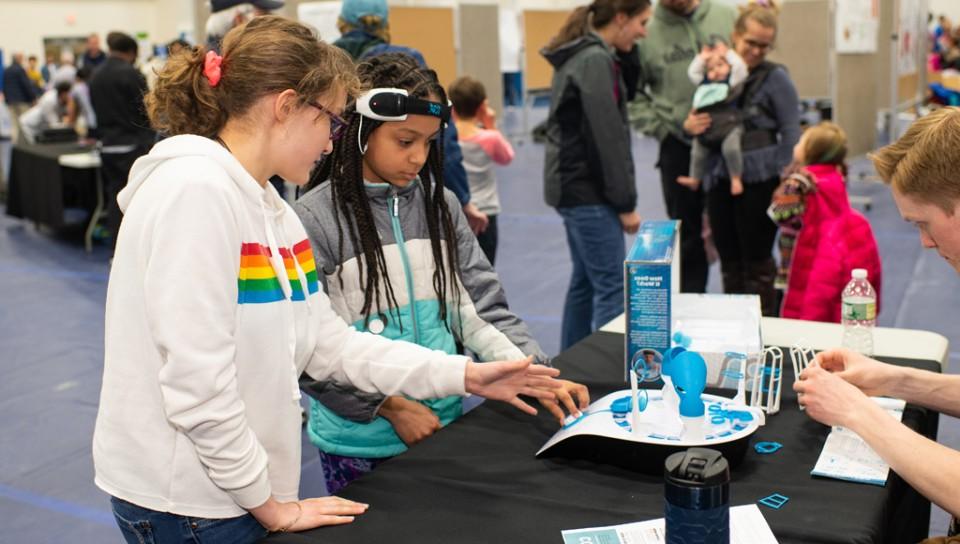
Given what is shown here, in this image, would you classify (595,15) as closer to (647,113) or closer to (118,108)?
(647,113)

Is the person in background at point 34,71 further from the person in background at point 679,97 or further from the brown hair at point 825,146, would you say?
the brown hair at point 825,146

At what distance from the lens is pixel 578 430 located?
1548 mm

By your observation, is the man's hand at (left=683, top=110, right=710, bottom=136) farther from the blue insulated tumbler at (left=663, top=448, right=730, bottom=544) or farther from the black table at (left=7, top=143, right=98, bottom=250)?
the black table at (left=7, top=143, right=98, bottom=250)

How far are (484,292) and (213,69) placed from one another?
82 centimetres

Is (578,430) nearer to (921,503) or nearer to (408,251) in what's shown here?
(408,251)

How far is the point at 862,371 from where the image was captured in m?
1.74

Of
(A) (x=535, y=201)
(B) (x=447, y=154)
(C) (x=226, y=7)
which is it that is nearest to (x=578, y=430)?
(B) (x=447, y=154)

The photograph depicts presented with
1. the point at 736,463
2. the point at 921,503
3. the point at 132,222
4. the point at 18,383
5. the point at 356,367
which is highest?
the point at 132,222

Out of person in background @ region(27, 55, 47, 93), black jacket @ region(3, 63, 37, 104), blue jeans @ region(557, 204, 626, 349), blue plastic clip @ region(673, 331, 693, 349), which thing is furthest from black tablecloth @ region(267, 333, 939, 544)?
person in background @ region(27, 55, 47, 93)

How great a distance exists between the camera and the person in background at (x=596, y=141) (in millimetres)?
3379

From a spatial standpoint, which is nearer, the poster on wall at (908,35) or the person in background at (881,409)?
the person in background at (881,409)

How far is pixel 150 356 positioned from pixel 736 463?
90cm

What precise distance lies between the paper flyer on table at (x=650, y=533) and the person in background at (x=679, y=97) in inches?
115

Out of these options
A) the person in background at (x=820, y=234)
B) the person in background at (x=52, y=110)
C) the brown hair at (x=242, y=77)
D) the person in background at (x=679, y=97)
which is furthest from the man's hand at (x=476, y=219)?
the person in background at (x=52, y=110)
